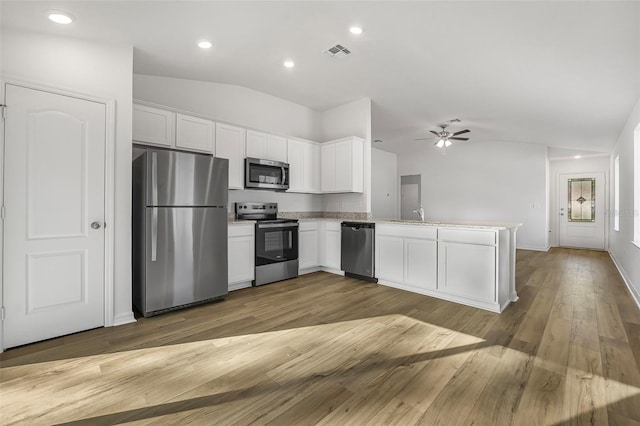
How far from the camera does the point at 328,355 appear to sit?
7.43 ft

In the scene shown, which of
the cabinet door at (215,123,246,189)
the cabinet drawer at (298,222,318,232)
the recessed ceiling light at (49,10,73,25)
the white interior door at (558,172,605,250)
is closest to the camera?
the recessed ceiling light at (49,10,73,25)

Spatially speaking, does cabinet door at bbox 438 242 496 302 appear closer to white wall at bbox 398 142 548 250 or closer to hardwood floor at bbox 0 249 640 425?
hardwood floor at bbox 0 249 640 425

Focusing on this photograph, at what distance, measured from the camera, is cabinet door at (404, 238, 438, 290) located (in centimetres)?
371

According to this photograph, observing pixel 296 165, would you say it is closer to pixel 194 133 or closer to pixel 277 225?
pixel 277 225

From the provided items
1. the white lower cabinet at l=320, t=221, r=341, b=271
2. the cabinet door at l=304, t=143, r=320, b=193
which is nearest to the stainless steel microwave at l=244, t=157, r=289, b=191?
the cabinet door at l=304, t=143, r=320, b=193

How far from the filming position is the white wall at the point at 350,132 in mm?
4902

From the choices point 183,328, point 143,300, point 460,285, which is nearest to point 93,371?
point 183,328

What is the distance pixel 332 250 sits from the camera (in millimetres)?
4891

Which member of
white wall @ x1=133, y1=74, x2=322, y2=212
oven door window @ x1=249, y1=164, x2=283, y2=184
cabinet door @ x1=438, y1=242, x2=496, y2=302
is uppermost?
white wall @ x1=133, y1=74, x2=322, y2=212

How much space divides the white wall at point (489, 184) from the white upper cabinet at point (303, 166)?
14.9 ft

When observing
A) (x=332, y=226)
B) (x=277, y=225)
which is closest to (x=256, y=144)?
(x=277, y=225)

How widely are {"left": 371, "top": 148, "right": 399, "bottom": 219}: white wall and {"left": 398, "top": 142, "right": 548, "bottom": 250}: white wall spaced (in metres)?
0.65

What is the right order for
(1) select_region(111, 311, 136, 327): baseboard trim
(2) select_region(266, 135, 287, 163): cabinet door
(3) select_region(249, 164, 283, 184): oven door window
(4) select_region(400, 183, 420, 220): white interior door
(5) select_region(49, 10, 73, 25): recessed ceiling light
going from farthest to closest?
(4) select_region(400, 183, 420, 220): white interior door → (2) select_region(266, 135, 287, 163): cabinet door → (3) select_region(249, 164, 283, 184): oven door window → (1) select_region(111, 311, 136, 327): baseboard trim → (5) select_region(49, 10, 73, 25): recessed ceiling light

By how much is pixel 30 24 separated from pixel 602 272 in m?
8.01
